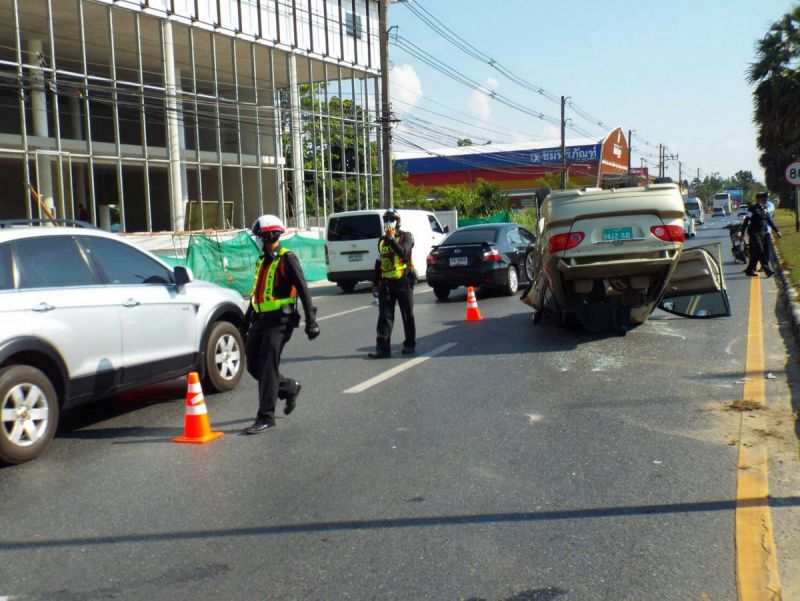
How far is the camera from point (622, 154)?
81.5 m

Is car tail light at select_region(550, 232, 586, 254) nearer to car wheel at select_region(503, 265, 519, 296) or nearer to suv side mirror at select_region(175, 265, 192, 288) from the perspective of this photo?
suv side mirror at select_region(175, 265, 192, 288)

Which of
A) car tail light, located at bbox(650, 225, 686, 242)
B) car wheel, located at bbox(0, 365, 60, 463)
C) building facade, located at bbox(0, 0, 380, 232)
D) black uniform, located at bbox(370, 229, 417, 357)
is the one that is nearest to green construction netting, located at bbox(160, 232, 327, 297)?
building facade, located at bbox(0, 0, 380, 232)

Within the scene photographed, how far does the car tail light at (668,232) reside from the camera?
1083 centimetres

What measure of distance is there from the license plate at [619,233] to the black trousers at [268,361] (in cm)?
508

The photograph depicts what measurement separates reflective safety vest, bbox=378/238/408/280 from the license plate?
8.38 feet

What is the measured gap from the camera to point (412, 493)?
5.44 m

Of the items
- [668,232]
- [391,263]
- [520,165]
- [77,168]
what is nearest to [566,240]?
[668,232]

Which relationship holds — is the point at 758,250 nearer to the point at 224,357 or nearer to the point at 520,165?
the point at 224,357

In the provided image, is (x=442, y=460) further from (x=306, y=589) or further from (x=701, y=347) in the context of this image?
(x=701, y=347)

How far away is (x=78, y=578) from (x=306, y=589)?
1164mm

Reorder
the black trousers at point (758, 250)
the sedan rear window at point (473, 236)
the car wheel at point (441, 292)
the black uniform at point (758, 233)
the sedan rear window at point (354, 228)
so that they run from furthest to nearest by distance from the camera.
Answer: the sedan rear window at point (354, 228) < the black trousers at point (758, 250) < the black uniform at point (758, 233) < the car wheel at point (441, 292) < the sedan rear window at point (473, 236)

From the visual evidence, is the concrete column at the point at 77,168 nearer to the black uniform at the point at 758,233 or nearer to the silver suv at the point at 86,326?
the black uniform at the point at 758,233

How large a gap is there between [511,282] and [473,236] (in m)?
1.25

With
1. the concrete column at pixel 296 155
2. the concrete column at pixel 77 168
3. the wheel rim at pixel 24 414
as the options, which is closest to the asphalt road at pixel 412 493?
the wheel rim at pixel 24 414
